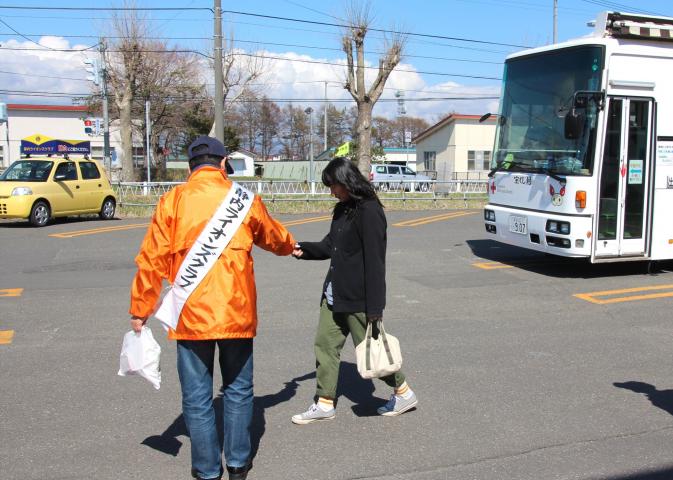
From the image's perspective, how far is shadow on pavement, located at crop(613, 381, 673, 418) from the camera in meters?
4.62

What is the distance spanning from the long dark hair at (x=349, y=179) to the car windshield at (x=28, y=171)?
553 inches

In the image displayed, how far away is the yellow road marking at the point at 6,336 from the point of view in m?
6.13

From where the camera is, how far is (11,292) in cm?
843

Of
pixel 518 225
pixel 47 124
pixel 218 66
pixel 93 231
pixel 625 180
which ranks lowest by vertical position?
pixel 93 231

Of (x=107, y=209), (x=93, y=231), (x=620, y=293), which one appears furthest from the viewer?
(x=107, y=209)

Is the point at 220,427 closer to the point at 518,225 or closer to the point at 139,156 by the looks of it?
the point at 518,225

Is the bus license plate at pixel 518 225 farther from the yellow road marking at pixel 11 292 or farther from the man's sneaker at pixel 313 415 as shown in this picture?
the yellow road marking at pixel 11 292

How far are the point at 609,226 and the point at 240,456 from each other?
7240 millimetres

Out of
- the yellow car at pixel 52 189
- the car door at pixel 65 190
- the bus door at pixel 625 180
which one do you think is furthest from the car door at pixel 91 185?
the bus door at pixel 625 180

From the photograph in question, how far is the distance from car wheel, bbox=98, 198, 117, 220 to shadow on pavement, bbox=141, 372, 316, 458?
46.7 ft

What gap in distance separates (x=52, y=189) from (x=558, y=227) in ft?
40.7

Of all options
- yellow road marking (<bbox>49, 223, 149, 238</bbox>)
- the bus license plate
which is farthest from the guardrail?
the bus license plate

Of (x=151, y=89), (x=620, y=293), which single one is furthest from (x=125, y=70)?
(x=620, y=293)

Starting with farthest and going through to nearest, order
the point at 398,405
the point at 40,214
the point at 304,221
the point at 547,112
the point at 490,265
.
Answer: the point at 304,221 < the point at 40,214 < the point at 490,265 < the point at 547,112 < the point at 398,405
